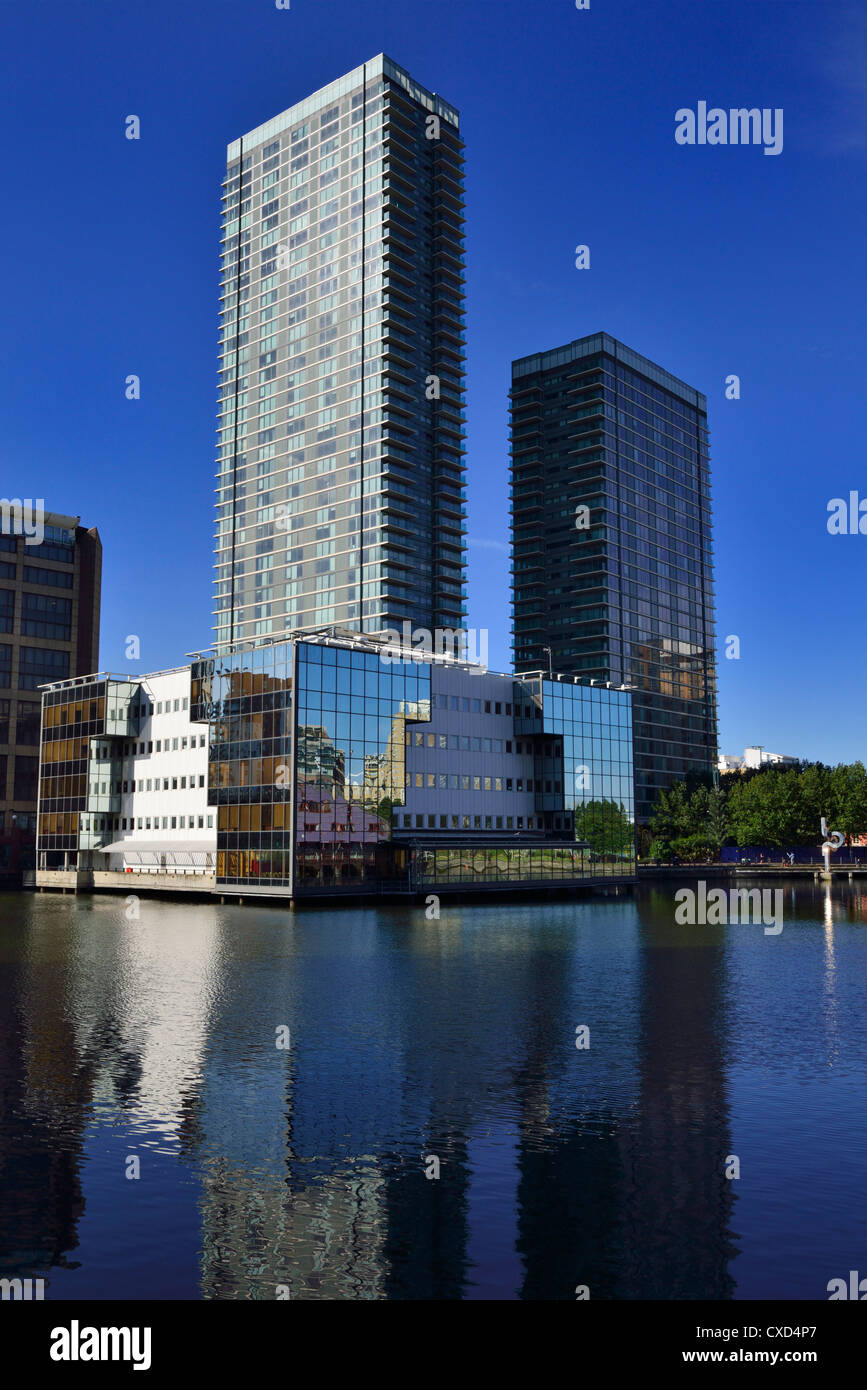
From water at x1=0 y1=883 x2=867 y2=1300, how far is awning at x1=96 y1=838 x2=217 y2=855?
199ft

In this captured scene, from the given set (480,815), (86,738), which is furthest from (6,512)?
(480,815)

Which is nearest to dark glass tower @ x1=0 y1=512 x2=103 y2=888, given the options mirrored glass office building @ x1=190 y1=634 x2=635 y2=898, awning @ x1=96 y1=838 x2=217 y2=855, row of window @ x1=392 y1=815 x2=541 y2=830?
awning @ x1=96 y1=838 x2=217 y2=855

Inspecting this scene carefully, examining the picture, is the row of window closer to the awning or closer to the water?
the awning

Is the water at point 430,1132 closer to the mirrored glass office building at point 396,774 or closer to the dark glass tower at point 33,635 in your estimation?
the mirrored glass office building at point 396,774

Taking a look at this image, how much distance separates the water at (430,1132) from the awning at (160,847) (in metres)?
60.7

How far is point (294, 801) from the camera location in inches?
3898

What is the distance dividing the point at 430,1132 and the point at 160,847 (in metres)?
100

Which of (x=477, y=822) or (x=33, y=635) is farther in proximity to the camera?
(x=33, y=635)

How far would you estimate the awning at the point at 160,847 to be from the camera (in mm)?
113812

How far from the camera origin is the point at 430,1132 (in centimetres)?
2475

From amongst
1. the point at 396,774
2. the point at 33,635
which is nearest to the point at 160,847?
the point at 396,774

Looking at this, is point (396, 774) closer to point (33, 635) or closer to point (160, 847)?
point (160, 847)

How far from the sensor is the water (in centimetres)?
1777
